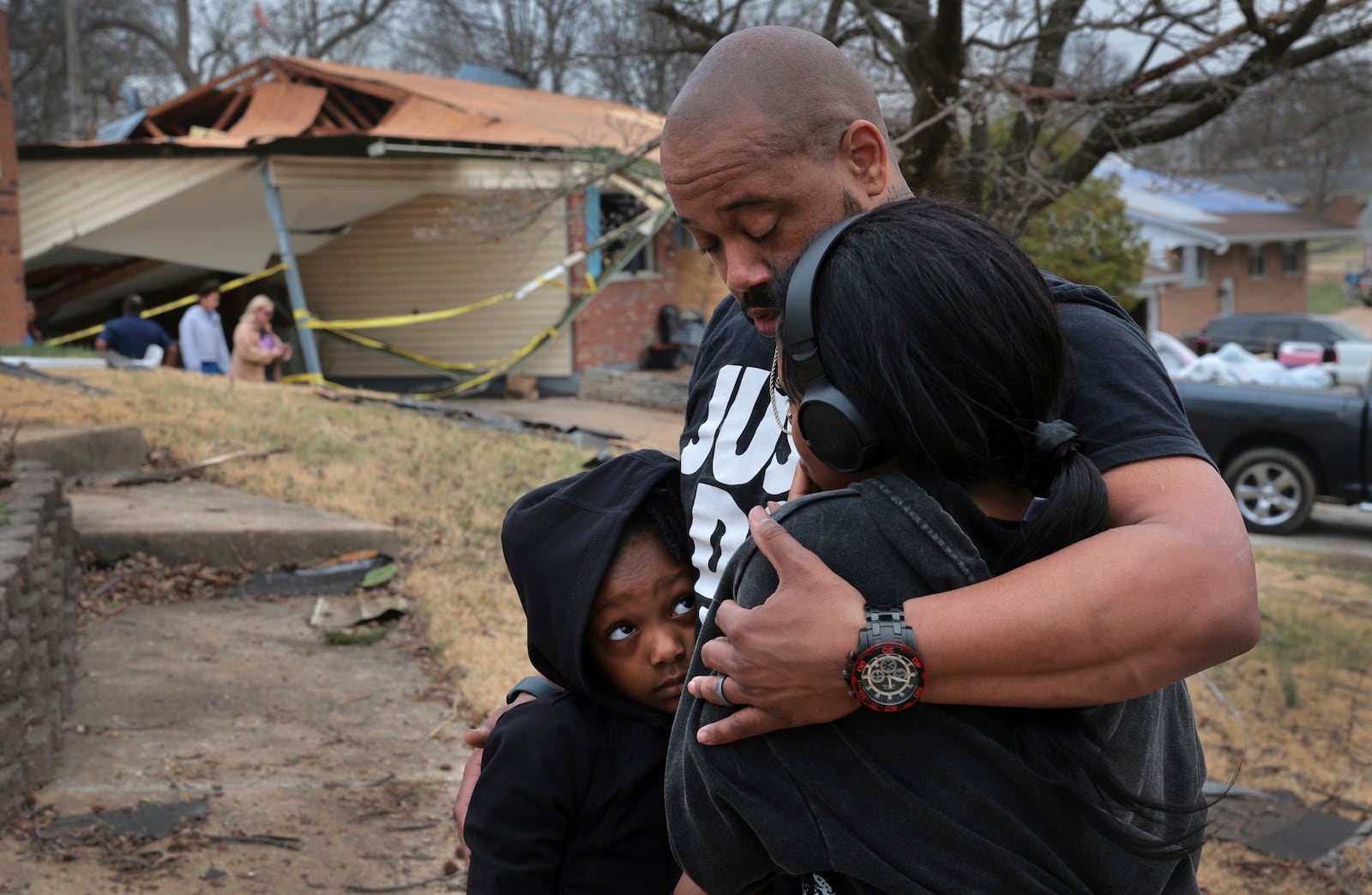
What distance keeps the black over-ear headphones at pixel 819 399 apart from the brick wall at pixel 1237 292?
130ft

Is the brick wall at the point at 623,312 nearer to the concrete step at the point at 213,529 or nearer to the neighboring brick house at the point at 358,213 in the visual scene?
the neighboring brick house at the point at 358,213

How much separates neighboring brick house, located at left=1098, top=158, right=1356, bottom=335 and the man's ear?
3456cm

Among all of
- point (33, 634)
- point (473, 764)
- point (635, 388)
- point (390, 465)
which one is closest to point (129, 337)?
point (390, 465)

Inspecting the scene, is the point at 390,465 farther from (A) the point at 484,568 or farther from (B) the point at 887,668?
(B) the point at 887,668

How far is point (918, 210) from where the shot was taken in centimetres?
141

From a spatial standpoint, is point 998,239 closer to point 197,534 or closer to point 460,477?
point 197,534

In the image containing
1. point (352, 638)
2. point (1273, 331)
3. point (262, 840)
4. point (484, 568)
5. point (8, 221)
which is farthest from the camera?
point (1273, 331)

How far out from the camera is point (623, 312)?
21047 millimetres

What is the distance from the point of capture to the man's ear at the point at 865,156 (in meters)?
2.04

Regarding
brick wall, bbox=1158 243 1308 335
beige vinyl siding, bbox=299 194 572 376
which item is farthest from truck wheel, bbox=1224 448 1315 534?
brick wall, bbox=1158 243 1308 335

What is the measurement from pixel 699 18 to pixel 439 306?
1175cm

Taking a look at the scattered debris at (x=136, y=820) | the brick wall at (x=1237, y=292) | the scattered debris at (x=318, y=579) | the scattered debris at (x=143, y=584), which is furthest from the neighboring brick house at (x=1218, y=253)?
→ the scattered debris at (x=136, y=820)

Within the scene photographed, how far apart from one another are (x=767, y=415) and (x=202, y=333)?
1419 centimetres

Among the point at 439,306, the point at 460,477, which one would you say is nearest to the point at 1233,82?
the point at 460,477
